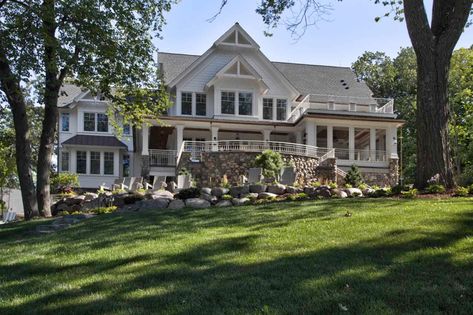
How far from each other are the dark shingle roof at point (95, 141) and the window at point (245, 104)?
8.24 metres

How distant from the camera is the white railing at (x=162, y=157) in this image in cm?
2731

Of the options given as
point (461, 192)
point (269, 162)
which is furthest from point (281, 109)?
point (461, 192)

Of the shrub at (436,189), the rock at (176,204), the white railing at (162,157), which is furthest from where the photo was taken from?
the white railing at (162,157)

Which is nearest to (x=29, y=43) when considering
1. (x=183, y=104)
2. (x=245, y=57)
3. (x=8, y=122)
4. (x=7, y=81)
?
(x=7, y=81)

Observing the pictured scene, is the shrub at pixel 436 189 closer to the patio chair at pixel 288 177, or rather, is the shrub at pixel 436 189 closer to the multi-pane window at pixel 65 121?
the patio chair at pixel 288 177

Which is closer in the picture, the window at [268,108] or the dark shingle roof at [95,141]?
the window at [268,108]

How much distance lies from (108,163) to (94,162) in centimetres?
86

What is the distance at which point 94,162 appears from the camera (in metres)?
33.0

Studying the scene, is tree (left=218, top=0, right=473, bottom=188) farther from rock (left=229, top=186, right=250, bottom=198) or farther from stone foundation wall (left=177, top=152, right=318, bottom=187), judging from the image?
stone foundation wall (left=177, top=152, right=318, bottom=187)

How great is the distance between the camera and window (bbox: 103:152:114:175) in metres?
33.1

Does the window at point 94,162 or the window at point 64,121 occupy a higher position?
the window at point 64,121

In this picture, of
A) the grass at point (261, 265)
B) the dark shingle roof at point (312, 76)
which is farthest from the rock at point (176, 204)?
the dark shingle roof at point (312, 76)

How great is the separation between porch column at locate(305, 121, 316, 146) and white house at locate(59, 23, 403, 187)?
0.05 m

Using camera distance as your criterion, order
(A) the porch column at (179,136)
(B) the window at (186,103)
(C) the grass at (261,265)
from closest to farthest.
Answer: (C) the grass at (261,265) → (A) the porch column at (179,136) → (B) the window at (186,103)
